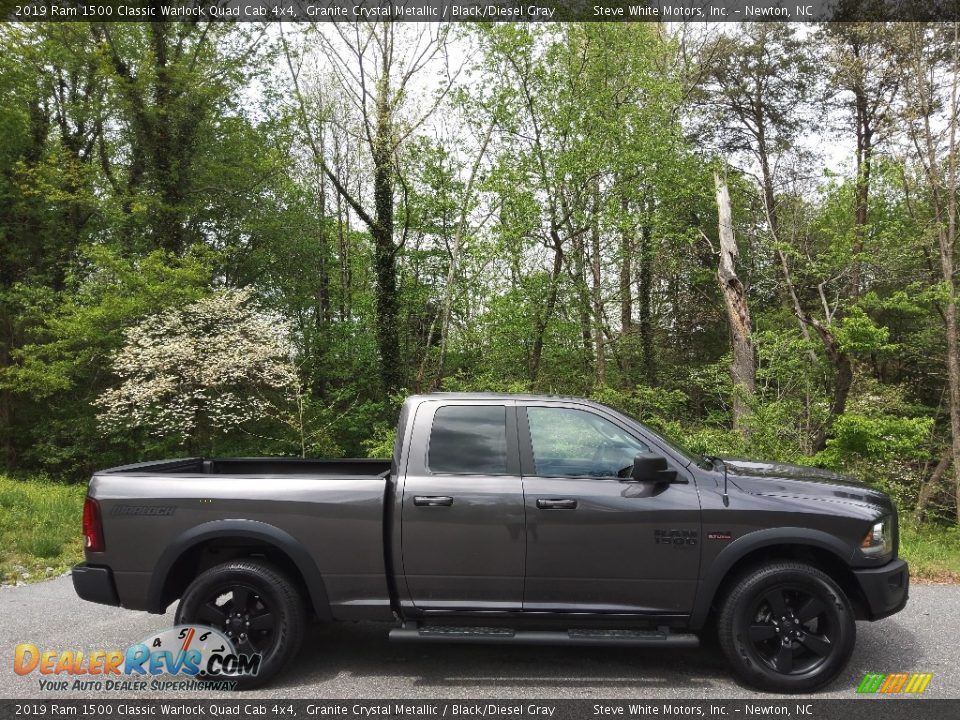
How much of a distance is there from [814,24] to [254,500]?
20.7m

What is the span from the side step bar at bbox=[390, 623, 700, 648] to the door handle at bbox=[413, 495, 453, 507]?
0.77 metres

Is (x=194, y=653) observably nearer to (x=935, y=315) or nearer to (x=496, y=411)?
(x=496, y=411)

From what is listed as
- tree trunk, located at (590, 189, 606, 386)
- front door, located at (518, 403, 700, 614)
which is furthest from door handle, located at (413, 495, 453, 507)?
tree trunk, located at (590, 189, 606, 386)

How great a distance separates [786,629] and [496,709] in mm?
1836

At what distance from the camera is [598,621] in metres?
4.08

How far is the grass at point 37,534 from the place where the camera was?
24.2ft

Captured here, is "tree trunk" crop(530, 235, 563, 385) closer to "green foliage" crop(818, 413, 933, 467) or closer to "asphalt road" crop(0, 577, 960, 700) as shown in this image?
"green foliage" crop(818, 413, 933, 467)

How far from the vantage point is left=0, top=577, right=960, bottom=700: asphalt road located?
3957 millimetres

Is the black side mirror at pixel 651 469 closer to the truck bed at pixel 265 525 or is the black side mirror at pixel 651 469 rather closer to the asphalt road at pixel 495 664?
the asphalt road at pixel 495 664

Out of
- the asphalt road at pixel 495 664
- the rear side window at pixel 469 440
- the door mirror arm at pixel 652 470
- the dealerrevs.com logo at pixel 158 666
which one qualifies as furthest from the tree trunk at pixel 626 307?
the dealerrevs.com logo at pixel 158 666

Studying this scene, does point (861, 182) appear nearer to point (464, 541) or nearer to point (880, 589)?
point (880, 589)

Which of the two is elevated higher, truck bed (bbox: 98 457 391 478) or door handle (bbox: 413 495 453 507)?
truck bed (bbox: 98 457 391 478)

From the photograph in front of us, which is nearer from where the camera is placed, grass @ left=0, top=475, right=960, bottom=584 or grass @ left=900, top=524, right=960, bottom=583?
grass @ left=900, top=524, right=960, bottom=583

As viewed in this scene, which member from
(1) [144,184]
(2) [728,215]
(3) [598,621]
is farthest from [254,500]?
(1) [144,184]
